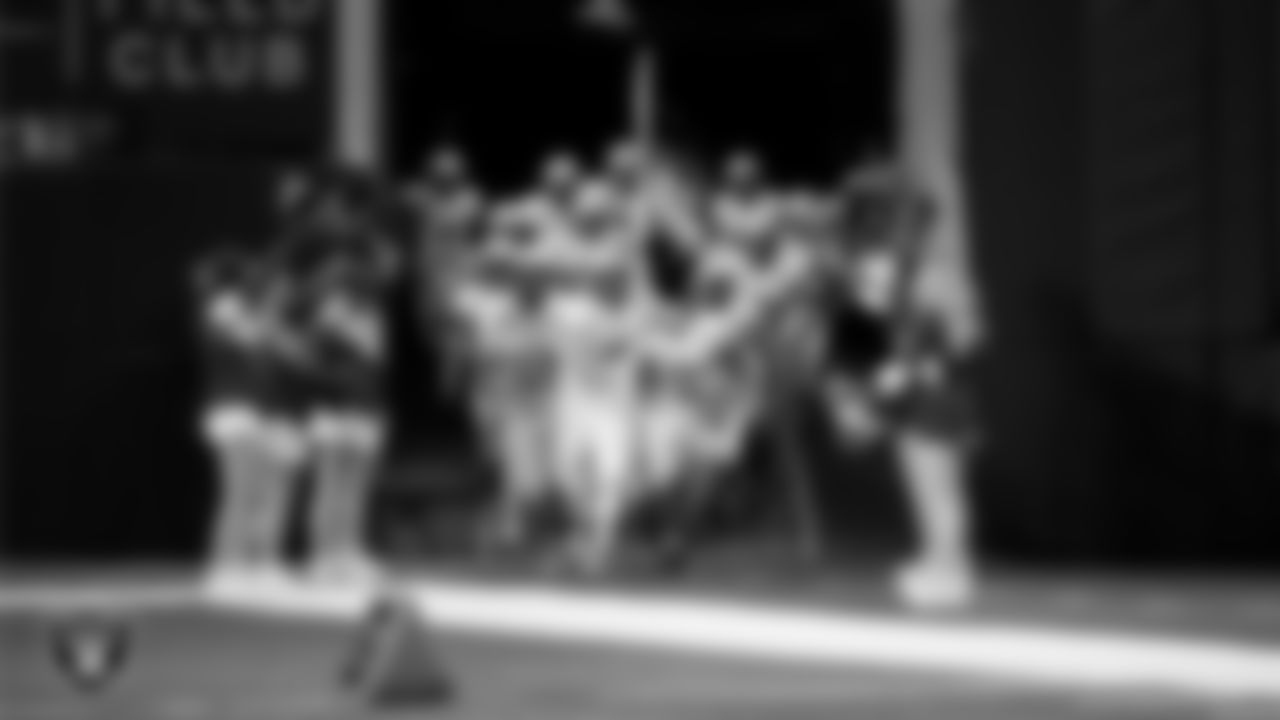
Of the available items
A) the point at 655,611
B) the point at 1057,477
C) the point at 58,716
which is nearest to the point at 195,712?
the point at 58,716

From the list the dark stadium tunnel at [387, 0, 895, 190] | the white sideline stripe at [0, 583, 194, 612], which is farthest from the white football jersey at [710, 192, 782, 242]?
the white sideline stripe at [0, 583, 194, 612]

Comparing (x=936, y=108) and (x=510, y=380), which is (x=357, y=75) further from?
(x=936, y=108)

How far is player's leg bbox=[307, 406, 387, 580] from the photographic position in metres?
14.8

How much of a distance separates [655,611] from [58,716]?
10.7 feet

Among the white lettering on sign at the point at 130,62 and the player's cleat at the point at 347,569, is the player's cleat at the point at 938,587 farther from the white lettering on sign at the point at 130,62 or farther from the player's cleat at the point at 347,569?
the white lettering on sign at the point at 130,62

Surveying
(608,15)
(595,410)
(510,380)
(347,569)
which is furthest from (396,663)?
(608,15)

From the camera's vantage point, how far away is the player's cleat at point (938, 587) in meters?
14.2

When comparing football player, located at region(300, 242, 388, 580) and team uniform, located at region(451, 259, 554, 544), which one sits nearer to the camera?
football player, located at region(300, 242, 388, 580)

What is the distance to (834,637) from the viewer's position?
12992mm

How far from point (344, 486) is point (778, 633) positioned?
8.40 feet

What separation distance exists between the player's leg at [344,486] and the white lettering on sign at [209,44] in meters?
1.40

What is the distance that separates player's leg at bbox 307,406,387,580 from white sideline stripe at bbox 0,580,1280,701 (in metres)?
0.18

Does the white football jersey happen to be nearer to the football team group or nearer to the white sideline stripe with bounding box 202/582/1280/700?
the football team group

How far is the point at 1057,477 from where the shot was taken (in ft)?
50.3
